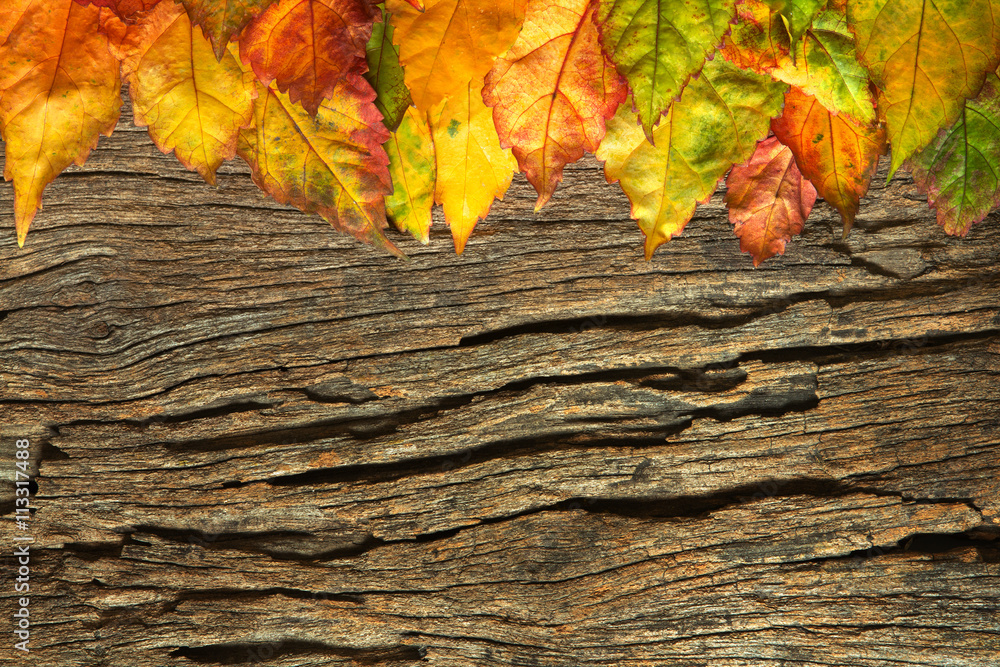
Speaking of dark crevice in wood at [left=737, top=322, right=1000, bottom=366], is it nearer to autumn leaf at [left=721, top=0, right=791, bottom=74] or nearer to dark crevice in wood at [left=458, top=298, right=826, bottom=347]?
dark crevice in wood at [left=458, top=298, right=826, bottom=347]

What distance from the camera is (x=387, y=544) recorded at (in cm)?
108

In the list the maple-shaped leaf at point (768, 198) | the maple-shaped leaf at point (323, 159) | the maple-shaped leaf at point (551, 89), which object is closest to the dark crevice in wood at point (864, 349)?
the maple-shaped leaf at point (768, 198)

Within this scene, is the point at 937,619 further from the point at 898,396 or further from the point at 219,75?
the point at 219,75

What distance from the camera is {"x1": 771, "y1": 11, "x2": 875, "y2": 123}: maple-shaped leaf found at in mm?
709

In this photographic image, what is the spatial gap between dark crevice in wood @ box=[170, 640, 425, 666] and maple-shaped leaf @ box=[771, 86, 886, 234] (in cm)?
91

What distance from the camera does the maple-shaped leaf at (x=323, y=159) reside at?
801 mm

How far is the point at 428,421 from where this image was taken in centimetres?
106

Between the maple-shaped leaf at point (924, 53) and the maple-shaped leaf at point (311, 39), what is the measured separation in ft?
1.64

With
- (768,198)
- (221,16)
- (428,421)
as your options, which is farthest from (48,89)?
(768,198)

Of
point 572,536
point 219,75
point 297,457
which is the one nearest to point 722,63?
point 219,75

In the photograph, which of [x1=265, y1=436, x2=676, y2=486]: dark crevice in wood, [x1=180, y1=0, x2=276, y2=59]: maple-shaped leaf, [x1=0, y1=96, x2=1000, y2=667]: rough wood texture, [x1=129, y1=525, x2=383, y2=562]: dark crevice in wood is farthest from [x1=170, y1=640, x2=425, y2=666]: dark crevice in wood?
[x1=180, y1=0, x2=276, y2=59]: maple-shaped leaf

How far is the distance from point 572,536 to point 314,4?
812 mm

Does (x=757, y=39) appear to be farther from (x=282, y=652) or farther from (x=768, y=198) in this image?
(x=282, y=652)

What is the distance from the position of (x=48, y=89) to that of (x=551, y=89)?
1.88 feet
